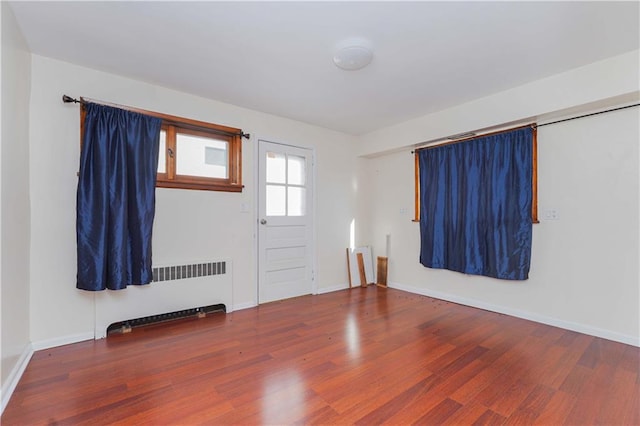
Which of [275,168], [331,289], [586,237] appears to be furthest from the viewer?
[331,289]

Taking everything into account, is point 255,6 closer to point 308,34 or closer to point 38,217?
point 308,34

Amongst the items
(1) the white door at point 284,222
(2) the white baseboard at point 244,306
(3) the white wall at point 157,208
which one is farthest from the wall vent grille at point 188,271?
(1) the white door at point 284,222

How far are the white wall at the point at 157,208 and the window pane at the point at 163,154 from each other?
0.22m

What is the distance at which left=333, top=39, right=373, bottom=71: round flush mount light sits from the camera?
228 centimetres

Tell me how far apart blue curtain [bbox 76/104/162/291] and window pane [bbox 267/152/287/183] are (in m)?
1.35

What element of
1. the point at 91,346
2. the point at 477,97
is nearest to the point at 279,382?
the point at 91,346

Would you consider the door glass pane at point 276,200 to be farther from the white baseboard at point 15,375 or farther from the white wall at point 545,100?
the white baseboard at point 15,375

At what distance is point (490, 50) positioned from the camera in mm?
2387

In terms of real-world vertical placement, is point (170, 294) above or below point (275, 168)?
below

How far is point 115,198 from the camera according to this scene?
8.76 feet

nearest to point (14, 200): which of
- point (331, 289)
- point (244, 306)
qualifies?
point (244, 306)

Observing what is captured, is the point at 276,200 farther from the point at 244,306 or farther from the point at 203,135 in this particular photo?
the point at 244,306

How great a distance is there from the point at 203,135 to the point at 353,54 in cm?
191

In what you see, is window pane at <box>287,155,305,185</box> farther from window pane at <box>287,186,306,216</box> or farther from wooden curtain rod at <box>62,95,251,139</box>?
wooden curtain rod at <box>62,95,251,139</box>
